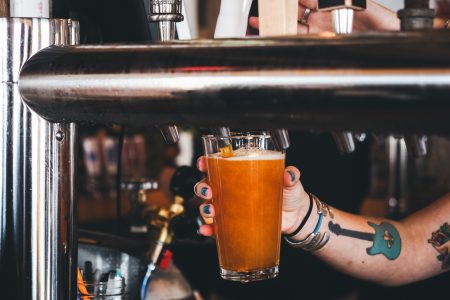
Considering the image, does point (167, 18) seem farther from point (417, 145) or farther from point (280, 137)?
point (417, 145)

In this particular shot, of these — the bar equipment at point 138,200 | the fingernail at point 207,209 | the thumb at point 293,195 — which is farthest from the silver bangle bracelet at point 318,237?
the bar equipment at point 138,200

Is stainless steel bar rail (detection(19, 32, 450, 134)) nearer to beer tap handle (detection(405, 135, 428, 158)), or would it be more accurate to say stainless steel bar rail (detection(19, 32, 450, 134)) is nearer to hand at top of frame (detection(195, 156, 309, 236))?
beer tap handle (detection(405, 135, 428, 158))

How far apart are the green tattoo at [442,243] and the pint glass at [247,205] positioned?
841 mm

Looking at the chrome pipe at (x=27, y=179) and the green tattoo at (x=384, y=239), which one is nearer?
the chrome pipe at (x=27, y=179)

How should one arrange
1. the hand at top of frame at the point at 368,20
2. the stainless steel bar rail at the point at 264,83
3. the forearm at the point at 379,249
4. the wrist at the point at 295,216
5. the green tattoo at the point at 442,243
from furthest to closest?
the green tattoo at the point at 442,243
the forearm at the point at 379,249
the wrist at the point at 295,216
the hand at top of frame at the point at 368,20
the stainless steel bar rail at the point at 264,83

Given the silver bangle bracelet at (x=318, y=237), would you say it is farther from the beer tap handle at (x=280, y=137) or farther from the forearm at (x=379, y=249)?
the beer tap handle at (x=280, y=137)

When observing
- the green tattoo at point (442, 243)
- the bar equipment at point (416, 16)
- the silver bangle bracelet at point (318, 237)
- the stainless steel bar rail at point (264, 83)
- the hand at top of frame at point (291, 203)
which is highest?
the bar equipment at point (416, 16)

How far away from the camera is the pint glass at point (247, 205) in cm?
112

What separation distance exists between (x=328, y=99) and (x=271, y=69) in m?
0.05

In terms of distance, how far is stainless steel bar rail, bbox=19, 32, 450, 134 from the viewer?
1.77 ft

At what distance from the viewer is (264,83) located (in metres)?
0.58

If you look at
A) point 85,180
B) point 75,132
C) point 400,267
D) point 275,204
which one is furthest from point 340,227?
point 85,180

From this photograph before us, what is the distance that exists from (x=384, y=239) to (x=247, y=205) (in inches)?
30.4

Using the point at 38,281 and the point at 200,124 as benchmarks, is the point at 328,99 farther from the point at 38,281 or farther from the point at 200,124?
the point at 38,281
